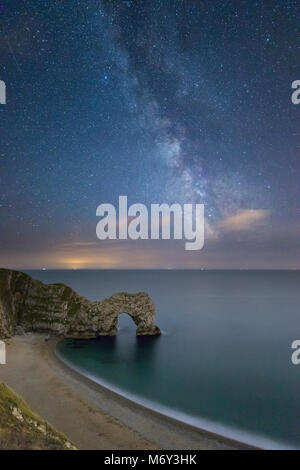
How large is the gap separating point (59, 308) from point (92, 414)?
32.5 meters

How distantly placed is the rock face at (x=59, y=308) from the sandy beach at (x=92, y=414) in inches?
586

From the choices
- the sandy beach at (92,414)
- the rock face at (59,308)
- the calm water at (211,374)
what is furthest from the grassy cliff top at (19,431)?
the rock face at (59,308)

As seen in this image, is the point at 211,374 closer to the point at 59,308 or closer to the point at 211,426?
the point at 211,426

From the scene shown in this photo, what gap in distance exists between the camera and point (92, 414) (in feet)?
97.4

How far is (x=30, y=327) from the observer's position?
5947 cm

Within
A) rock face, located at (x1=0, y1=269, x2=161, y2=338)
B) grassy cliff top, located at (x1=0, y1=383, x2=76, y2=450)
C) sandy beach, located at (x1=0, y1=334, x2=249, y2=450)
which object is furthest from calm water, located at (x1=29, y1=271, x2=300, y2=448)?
grassy cliff top, located at (x1=0, y1=383, x2=76, y2=450)

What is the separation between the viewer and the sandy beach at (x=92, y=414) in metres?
25.4

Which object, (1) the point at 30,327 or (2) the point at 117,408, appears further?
(1) the point at 30,327

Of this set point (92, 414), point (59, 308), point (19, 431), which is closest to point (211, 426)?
point (92, 414)

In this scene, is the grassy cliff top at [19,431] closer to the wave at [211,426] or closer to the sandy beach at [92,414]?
the sandy beach at [92,414]
